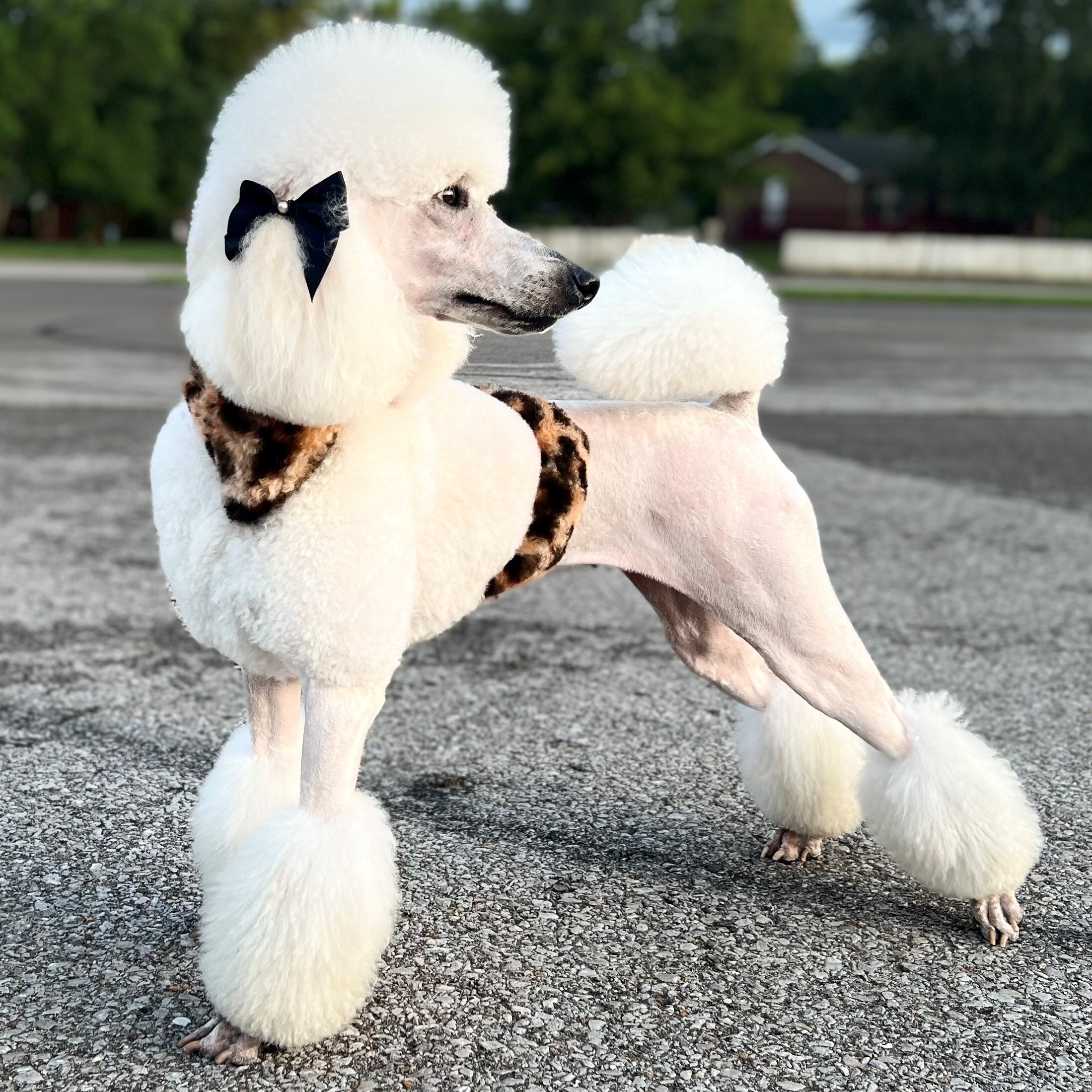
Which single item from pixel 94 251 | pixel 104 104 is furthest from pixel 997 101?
pixel 104 104

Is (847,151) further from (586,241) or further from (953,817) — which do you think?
(953,817)

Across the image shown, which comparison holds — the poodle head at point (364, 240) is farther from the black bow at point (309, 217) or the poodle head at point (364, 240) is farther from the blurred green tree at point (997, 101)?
the blurred green tree at point (997, 101)

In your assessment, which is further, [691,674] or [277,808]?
[691,674]

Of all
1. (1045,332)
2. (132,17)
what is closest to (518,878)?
(1045,332)

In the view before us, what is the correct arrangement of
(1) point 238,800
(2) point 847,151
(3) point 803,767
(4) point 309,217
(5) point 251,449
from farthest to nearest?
(2) point 847,151 < (3) point 803,767 < (1) point 238,800 < (5) point 251,449 < (4) point 309,217

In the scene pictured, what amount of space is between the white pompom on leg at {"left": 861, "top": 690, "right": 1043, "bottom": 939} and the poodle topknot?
1.27m

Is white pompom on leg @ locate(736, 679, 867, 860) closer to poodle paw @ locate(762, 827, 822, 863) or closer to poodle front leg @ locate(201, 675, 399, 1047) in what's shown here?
poodle paw @ locate(762, 827, 822, 863)

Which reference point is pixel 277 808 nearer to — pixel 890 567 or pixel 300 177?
pixel 300 177

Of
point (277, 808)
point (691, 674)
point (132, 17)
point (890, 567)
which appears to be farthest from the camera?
point (132, 17)

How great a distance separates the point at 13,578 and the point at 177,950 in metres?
3.09

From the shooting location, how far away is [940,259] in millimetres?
34188

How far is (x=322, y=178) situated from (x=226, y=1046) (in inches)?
54.6

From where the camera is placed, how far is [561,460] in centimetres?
237

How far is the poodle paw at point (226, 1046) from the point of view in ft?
7.09
